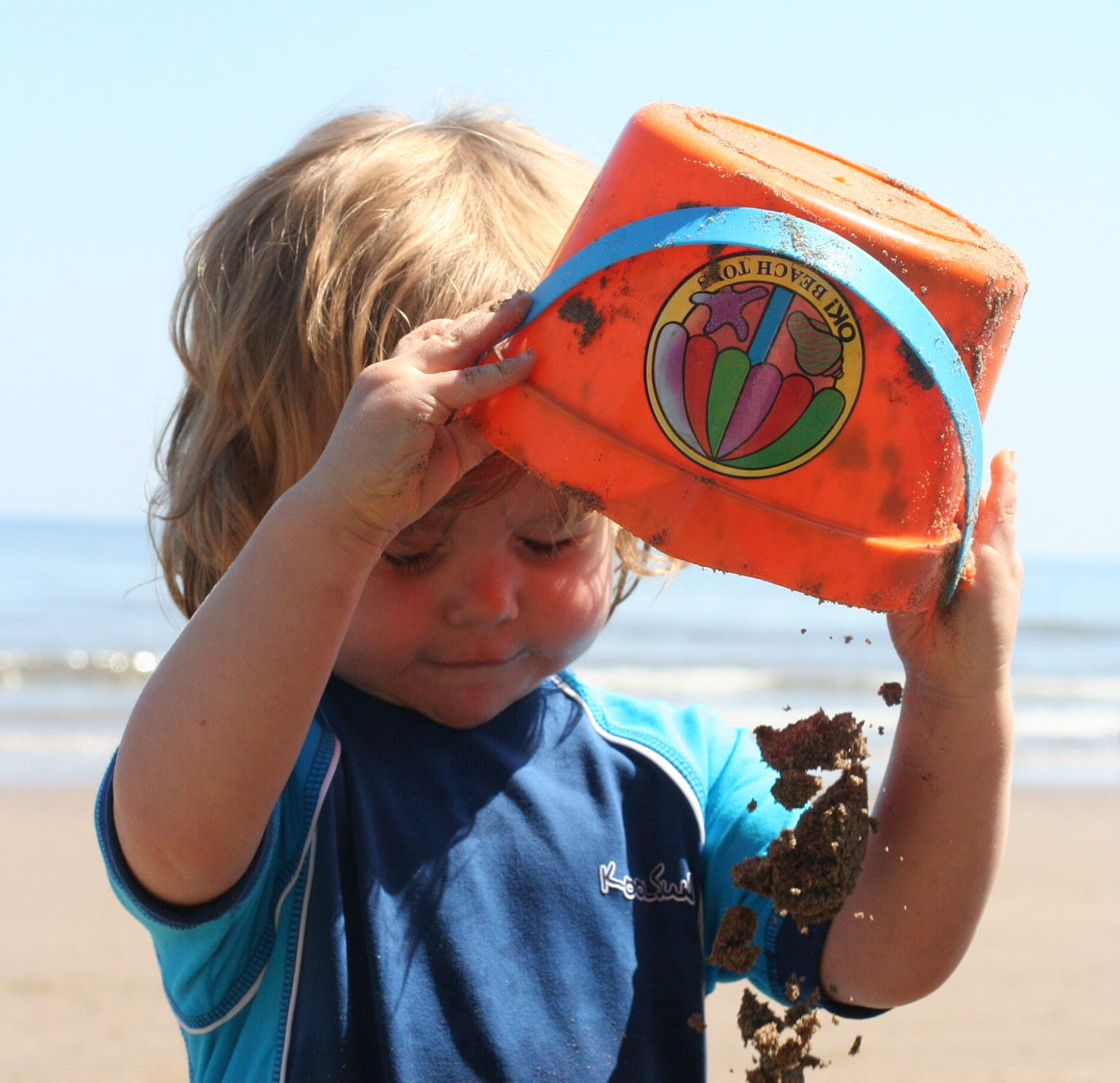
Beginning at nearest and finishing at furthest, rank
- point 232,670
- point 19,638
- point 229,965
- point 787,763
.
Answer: point 232,670 → point 787,763 → point 229,965 → point 19,638

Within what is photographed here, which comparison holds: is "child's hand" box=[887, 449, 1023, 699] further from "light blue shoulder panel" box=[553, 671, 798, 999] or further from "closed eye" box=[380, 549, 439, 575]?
"closed eye" box=[380, 549, 439, 575]

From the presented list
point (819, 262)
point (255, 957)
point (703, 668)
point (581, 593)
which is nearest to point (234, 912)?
point (255, 957)

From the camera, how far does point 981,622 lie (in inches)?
54.7

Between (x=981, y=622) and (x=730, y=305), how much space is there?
23.4 inches

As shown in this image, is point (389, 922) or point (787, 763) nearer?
point (787, 763)

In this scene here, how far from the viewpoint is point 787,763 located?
52.9 inches

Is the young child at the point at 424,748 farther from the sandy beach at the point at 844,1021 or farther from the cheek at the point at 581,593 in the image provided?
the sandy beach at the point at 844,1021

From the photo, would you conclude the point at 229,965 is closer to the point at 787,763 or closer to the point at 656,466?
the point at 787,763

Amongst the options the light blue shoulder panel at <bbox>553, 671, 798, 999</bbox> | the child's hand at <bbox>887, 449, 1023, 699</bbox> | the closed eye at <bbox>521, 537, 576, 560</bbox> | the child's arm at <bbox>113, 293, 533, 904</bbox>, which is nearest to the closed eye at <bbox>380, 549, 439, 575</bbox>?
the closed eye at <bbox>521, 537, 576, 560</bbox>

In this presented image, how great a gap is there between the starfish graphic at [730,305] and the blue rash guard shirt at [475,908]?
2.75 feet

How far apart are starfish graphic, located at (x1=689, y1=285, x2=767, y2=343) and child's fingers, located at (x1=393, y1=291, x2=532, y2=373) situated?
0.67 feet

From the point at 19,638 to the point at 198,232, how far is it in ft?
39.4

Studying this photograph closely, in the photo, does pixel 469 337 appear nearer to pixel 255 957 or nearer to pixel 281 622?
pixel 281 622

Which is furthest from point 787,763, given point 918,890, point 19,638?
point 19,638
